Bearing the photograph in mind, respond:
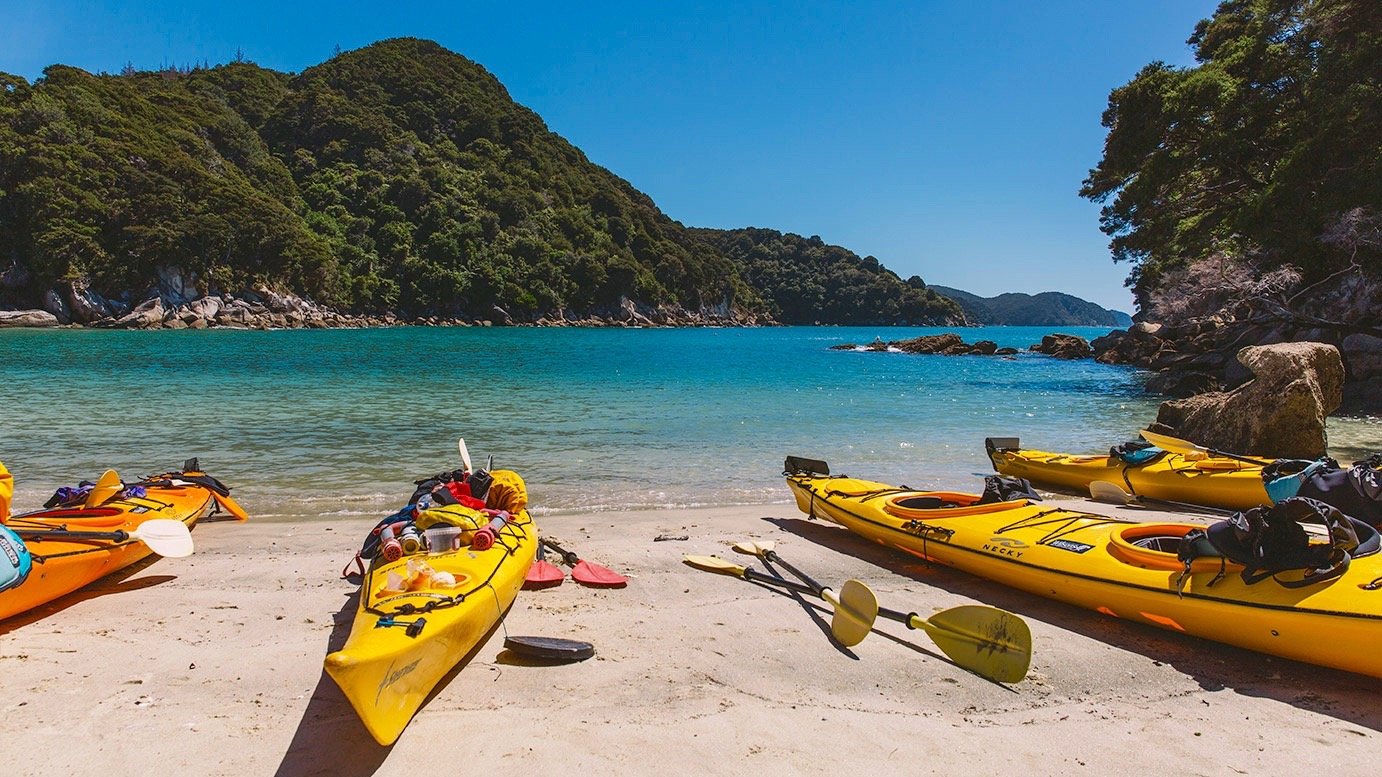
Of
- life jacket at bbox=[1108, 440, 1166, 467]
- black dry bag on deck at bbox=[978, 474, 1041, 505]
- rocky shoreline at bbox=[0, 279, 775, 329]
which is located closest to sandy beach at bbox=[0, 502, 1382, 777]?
black dry bag on deck at bbox=[978, 474, 1041, 505]

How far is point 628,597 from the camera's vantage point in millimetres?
4941

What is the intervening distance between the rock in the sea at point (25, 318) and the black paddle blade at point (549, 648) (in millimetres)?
67916

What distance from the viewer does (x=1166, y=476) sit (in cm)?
786

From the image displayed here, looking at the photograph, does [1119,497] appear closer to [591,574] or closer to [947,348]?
[591,574]

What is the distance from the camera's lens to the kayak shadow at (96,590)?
13.9 ft

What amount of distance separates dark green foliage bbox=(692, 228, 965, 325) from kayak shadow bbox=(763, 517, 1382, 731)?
148 metres

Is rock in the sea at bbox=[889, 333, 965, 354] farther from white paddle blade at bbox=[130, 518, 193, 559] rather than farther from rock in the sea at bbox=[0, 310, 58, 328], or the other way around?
rock in the sea at bbox=[0, 310, 58, 328]

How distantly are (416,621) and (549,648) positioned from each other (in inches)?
34.7

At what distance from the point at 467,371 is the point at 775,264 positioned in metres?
142

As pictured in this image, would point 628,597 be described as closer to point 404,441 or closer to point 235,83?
point 404,441

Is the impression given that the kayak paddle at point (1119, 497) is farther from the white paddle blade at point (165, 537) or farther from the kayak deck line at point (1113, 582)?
the white paddle blade at point (165, 537)

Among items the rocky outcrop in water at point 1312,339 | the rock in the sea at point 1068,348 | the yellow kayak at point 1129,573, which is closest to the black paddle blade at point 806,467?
the yellow kayak at point 1129,573

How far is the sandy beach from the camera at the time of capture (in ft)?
9.65

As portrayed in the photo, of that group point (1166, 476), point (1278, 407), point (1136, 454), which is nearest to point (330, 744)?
point (1166, 476)
